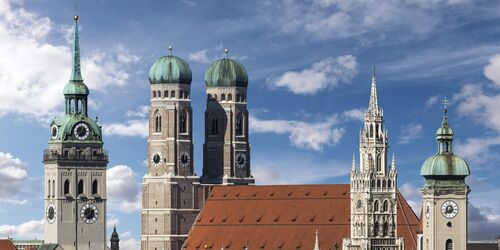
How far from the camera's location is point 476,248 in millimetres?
178250

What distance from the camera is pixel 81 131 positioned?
19175cm

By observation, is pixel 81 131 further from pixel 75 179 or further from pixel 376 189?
pixel 376 189

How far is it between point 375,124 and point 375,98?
10.0 feet

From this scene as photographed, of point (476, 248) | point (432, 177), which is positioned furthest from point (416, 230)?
point (432, 177)

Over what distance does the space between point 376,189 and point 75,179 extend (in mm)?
36419

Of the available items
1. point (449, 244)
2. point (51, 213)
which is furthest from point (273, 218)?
point (449, 244)

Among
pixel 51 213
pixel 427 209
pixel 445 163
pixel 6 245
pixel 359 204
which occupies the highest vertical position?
pixel 445 163

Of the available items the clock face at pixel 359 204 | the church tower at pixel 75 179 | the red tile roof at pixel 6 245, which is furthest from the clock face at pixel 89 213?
the clock face at pixel 359 204

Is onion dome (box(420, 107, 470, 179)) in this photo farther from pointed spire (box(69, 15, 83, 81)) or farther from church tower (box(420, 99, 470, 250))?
pointed spire (box(69, 15, 83, 81))

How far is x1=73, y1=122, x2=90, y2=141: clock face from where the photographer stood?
192 m

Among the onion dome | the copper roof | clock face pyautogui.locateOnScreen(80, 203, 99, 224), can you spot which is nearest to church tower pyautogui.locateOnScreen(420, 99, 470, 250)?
the onion dome

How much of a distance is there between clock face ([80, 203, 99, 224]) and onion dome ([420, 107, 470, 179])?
44.1m

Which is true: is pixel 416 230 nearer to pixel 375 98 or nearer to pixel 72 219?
pixel 375 98

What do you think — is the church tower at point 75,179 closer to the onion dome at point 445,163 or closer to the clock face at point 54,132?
the clock face at point 54,132
